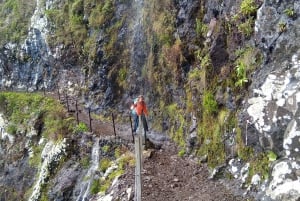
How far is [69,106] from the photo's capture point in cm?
2275

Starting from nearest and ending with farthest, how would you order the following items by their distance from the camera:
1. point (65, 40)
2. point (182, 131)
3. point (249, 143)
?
point (249, 143), point (182, 131), point (65, 40)

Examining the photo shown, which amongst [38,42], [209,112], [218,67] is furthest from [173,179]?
[38,42]

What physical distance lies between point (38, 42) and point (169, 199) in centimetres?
2028

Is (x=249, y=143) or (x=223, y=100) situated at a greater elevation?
(x=223, y=100)

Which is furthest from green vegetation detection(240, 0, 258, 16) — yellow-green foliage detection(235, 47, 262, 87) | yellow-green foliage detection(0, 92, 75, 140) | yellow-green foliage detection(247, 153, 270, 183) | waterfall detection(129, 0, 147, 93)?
yellow-green foliage detection(0, 92, 75, 140)

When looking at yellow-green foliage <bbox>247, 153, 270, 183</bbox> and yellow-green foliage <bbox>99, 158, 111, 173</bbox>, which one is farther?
yellow-green foliage <bbox>99, 158, 111, 173</bbox>

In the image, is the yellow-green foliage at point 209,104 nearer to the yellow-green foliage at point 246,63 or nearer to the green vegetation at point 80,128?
the yellow-green foliage at point 246,63

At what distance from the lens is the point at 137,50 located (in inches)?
802

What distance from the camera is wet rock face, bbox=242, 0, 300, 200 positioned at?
30.5 ft

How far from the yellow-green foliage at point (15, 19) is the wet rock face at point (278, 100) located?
22.5m

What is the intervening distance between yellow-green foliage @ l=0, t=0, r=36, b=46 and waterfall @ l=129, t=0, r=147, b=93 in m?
11.9

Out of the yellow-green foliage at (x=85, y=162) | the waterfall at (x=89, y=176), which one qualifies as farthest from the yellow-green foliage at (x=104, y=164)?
the yellow-green foliage at (x=85, y=162)

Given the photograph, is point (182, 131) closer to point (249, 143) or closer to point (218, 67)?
point (218, 67)

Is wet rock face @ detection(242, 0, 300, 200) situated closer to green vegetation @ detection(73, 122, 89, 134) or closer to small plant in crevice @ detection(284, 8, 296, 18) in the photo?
small plant in crevice @ detection(284, 8, 296, 18)
